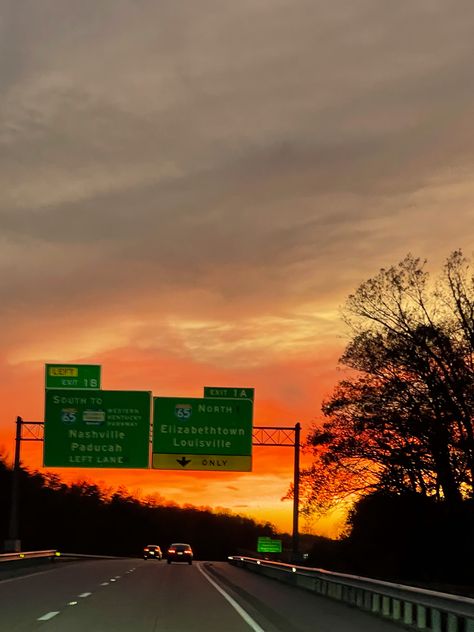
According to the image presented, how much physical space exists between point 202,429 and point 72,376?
7.08 m

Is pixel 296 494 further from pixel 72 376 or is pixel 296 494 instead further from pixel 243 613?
pixel 243 613

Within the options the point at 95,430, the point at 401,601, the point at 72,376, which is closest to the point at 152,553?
the point at 95,430

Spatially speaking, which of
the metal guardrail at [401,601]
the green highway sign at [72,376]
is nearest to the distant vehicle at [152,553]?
the green highway sign at [72,376]

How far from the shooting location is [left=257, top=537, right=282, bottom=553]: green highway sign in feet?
249

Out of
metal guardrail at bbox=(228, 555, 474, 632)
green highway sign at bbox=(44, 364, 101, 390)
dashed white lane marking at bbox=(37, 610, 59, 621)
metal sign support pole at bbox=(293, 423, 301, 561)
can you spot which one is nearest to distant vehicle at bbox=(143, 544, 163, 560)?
metal sign support pole at bbox=(293, 423, 301, 561)

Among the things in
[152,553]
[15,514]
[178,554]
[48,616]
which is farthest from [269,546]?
[48,616]

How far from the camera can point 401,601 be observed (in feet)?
61.6

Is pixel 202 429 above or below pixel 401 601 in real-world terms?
above

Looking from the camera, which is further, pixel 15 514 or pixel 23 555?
pixel 15 514

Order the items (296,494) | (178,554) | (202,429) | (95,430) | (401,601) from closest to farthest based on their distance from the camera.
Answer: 1. (401,601)
2. (95,430)
3. (202,429)
4. (296,494)
5. (178,554)

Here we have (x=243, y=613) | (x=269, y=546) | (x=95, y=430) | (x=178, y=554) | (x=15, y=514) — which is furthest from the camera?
(x=269, y=546)

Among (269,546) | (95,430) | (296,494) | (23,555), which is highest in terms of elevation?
(95,430)

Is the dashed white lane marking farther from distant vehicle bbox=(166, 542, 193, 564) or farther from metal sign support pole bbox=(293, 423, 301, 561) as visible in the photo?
distant vehicle bbox=(166, 542, 193, 564)

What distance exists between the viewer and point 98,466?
49.4m
